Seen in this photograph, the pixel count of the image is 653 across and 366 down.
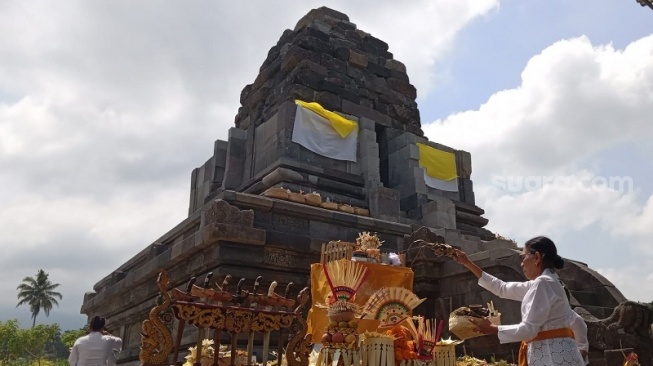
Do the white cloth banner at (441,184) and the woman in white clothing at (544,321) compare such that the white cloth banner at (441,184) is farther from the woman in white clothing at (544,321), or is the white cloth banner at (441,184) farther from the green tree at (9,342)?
the green tree at (9,342)

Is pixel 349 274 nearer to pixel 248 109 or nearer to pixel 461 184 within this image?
pixel 461 184

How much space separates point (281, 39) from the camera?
67.8 feet

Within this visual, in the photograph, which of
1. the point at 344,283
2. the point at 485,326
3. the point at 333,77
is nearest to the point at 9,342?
the point at 333,77

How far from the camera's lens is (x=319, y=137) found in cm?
1569

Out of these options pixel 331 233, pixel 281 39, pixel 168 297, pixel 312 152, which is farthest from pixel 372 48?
pixel 168 297

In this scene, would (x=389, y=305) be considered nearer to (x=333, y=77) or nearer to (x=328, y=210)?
(x=328, y=210)

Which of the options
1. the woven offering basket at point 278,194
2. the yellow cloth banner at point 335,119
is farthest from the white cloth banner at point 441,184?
the woven offering basket at point 278,194

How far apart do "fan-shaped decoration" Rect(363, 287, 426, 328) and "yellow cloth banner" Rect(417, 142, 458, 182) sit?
37.3ft

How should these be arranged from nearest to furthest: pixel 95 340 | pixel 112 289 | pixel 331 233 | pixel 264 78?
pixel 95 340 < pixel 331 233 < pixel 112 289 < pixel 264 78

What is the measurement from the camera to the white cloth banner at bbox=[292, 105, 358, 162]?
50.7 ft

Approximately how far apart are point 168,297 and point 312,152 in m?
11.5

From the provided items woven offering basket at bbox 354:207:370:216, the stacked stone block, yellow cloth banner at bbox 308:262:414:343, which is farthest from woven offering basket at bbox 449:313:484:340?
the stacked stone block

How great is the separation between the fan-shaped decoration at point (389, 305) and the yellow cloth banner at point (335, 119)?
35.2 feet

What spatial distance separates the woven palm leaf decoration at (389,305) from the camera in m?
5.63
